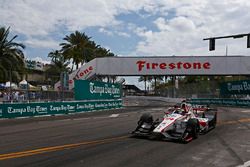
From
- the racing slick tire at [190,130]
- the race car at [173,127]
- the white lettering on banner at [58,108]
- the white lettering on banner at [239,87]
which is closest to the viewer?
the race car at [173,127]

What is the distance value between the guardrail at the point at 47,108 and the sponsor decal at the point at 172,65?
12.0m

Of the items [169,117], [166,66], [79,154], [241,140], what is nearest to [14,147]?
[79,154]

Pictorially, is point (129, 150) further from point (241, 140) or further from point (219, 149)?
point (241, 140)

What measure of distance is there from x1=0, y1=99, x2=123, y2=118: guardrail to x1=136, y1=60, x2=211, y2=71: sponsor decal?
12017mm

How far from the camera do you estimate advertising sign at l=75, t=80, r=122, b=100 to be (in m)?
29.7

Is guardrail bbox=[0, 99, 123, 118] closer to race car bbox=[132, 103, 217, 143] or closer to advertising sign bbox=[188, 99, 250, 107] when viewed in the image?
race car bbox=[132, 103, 217, 143]

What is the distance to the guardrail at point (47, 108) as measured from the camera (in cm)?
2217

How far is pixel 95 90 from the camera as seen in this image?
3234 centimetres

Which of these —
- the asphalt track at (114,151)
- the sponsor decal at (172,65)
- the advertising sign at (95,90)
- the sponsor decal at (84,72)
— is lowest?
the asphalt track at (114,151)

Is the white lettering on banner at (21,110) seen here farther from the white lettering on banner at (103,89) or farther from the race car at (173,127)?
the race car at (173,127)

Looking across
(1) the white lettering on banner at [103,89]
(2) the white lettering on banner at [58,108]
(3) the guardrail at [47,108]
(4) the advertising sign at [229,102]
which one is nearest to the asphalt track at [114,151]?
(3) the guardrail at [47,108]

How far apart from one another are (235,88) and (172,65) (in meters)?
9.34

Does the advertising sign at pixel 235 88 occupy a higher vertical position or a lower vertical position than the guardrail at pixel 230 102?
higher

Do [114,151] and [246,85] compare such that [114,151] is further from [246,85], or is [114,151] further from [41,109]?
[246,85]
